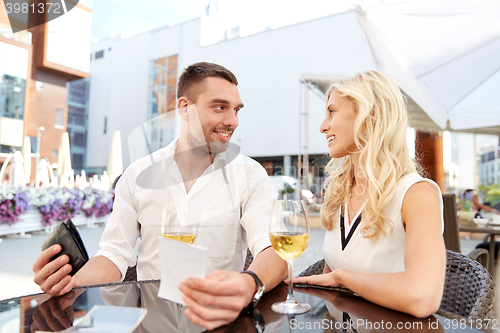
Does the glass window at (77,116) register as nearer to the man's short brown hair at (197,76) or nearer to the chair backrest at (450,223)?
the man's short brown hair at (197,76)

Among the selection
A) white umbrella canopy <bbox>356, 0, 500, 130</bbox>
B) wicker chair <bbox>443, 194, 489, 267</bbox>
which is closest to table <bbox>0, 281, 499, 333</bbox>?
wicker chair <bbox>443, 194, 489, 267</bbox>

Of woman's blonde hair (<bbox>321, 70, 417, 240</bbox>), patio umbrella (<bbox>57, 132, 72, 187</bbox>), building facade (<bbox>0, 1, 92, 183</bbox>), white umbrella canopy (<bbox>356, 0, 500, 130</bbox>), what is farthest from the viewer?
patio umbrella (<bbox>57, 132, 72, 187</bbox>)

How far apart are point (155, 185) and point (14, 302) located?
652 millimetres

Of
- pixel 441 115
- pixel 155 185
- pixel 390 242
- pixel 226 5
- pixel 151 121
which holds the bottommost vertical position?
pixel 390 242

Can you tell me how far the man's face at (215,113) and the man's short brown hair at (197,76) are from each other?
2cm

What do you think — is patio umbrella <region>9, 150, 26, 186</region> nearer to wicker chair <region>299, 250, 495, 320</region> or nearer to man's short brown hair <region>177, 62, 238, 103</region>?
man's short brown hair <region>177, 62, 238, 103</region>

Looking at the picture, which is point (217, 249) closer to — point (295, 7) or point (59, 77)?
point (295, 7)

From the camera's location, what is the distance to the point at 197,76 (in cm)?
148

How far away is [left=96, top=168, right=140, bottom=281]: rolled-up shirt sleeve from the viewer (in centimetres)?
125

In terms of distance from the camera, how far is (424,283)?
0.73 m

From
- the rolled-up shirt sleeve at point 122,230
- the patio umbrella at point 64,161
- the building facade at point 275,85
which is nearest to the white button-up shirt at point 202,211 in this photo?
the rolled-up shirt sleeve at point 122,230

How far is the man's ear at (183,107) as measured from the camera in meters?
1.52

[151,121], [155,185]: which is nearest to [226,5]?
[151,121]

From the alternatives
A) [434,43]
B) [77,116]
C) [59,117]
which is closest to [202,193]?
[434,43]
